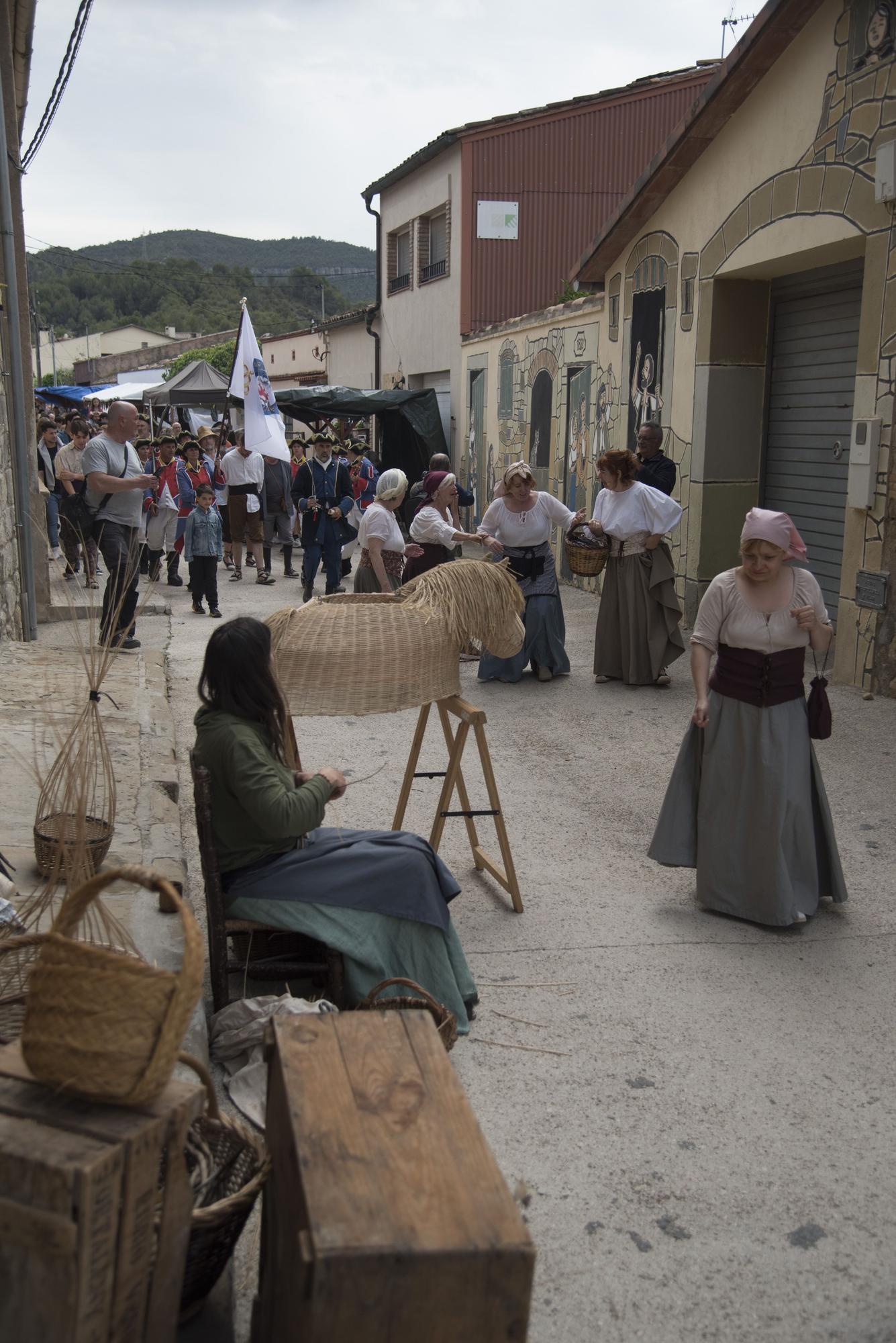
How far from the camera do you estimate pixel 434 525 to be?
28.8ft

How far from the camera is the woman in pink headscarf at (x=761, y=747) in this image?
15.1 ft

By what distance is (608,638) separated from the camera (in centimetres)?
886

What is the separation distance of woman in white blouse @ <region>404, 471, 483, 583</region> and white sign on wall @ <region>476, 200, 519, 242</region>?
1300 cm

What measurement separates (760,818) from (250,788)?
2.16m

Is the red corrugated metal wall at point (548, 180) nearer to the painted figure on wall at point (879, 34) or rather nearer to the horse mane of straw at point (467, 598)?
the painted figure on wall at point (879, 34)

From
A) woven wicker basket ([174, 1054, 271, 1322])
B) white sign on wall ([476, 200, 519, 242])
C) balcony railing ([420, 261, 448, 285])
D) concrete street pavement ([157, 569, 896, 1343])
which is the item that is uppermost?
white sign on wall ([476, 200, 519, 242])

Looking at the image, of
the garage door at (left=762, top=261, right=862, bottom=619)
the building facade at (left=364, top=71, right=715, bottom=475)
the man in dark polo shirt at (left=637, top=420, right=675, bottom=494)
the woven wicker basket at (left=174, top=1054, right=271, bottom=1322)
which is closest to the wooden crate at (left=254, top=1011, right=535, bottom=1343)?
the woven wicker basket at (left=174, top=1054, right=271, bottom=1322)

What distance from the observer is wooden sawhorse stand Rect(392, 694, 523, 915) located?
4591 mm

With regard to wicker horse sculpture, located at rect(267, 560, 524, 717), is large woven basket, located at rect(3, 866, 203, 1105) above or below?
below

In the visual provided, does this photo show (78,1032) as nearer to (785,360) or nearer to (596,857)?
(596,857)

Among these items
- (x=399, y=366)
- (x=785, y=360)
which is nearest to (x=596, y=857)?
(x=785, y=360)

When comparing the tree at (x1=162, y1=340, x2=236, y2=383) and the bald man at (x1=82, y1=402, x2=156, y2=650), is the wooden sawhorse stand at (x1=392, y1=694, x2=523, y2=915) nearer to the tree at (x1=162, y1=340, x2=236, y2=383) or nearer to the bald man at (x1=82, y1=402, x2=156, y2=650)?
the bald man at (x1=82, y1=402, x2=156, y2=650)

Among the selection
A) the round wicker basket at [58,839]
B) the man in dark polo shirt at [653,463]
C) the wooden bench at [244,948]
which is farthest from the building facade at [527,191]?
the wooden bench at [244,948]

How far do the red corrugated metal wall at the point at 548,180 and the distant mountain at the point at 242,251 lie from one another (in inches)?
3499
